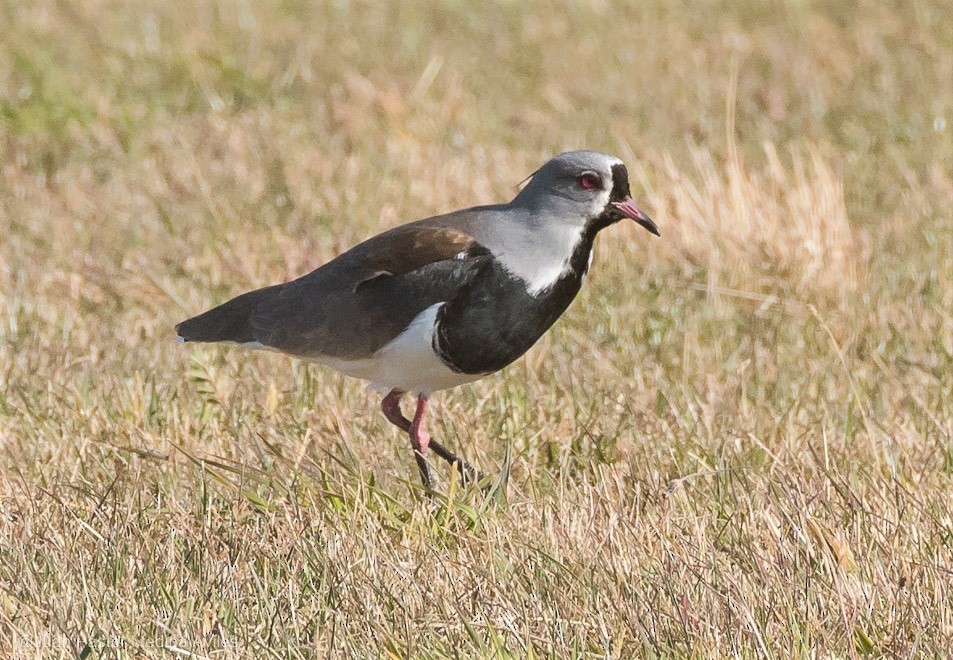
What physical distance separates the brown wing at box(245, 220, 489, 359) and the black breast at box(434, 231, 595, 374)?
4 centimetres

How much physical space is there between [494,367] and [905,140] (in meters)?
4.32

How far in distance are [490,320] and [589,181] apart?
0.49 m

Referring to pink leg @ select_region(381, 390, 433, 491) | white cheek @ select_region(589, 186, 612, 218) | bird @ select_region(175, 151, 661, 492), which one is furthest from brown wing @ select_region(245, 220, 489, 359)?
white cheek @ select_region(589, 186, 612, 218)

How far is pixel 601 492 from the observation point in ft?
13.8

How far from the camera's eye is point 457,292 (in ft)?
14.9

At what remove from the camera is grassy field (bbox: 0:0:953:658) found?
3.55m

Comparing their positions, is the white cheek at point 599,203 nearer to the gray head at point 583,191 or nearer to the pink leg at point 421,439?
the gray head at point 583,191

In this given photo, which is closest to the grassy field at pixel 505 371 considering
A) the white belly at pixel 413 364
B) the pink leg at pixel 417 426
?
the pink leg at pixel 417 426

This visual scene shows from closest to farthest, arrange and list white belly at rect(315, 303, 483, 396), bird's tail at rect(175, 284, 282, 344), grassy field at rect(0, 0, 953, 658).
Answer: grassy field at rect(0, 0, 953, 658) → white belly at rect(315, 303, 483, 396) → bird's tail at rect(175, 284, 282, 344)

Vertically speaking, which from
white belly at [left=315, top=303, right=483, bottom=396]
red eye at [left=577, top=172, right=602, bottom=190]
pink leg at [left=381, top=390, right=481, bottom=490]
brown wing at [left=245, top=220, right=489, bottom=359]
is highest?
red eye at [left=577, top=172, right=602, bottom=190]

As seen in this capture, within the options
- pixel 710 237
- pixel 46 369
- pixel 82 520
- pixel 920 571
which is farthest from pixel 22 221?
pixel 920 571

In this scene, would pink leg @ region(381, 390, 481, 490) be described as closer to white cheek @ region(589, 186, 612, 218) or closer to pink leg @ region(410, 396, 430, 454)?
pink leg @ region(410, 396, 430, 454)

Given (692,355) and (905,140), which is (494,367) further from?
(905,140)

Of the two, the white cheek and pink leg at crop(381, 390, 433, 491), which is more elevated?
the white cheek
